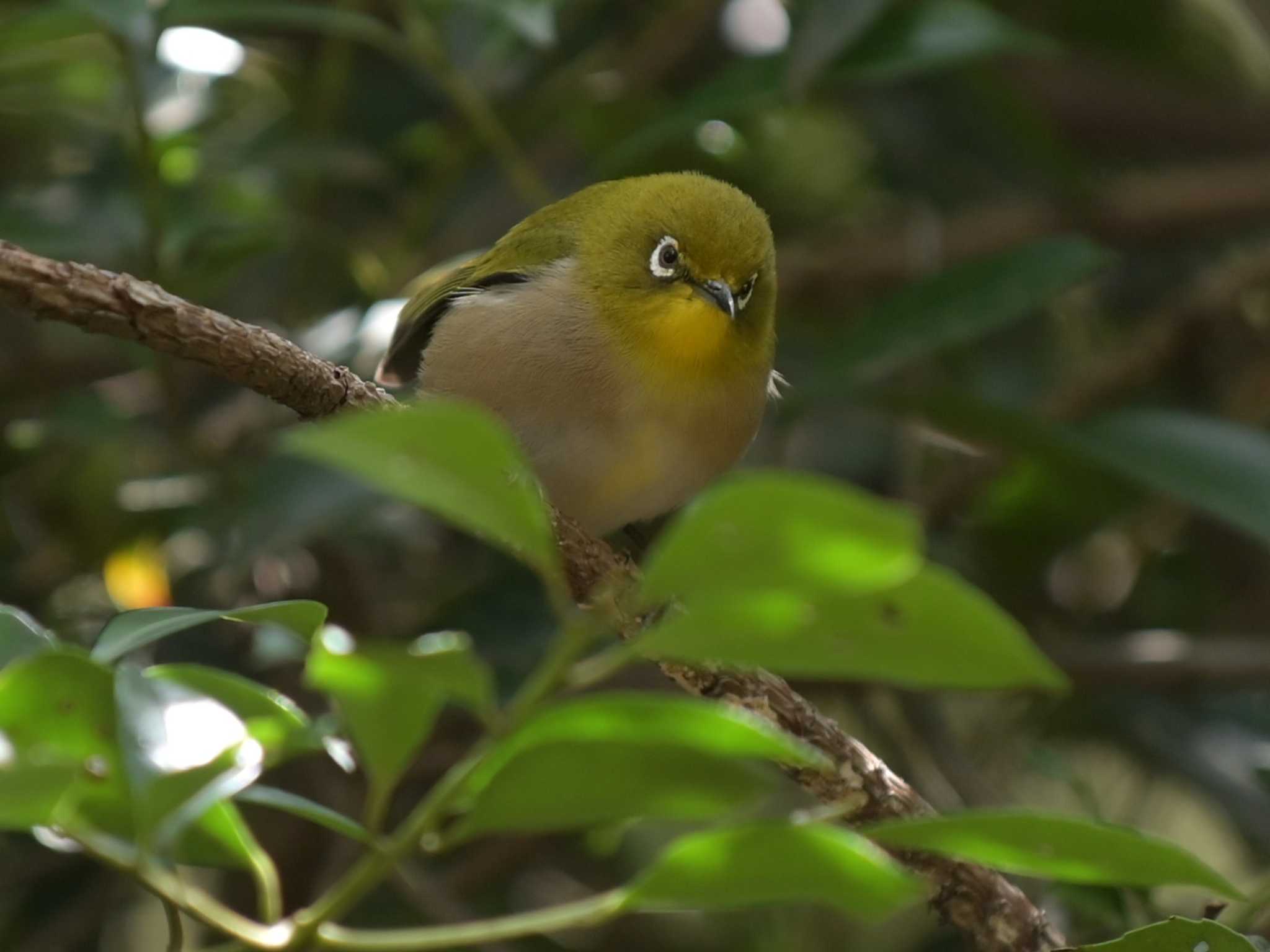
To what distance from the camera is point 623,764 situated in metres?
1.38

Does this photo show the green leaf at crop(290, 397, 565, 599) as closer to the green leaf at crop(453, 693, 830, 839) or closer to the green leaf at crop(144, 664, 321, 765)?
the green leaf at crop(453, 693, 830, 839)

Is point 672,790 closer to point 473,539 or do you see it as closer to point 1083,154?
point 473,539

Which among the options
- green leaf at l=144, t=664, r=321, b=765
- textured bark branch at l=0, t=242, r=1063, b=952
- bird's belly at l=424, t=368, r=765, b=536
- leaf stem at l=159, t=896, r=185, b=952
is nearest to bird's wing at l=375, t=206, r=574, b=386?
bird's belly at l=424, t=368, r=765, b=536

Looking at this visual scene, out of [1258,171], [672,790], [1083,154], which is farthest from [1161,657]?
[672,790]

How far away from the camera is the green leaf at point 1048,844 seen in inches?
59.8

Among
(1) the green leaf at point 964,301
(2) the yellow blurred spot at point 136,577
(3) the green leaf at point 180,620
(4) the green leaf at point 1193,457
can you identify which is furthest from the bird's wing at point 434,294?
(3) the green leaf at point 180,620

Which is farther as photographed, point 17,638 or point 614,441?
point 614,441

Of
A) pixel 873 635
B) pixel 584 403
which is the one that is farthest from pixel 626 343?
pixel 873 635

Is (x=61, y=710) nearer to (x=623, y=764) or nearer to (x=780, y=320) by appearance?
(x=623, y=764)

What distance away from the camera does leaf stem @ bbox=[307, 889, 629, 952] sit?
1.42 metres

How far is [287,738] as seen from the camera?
1.48m

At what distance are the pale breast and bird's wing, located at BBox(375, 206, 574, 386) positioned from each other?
0.64 feet

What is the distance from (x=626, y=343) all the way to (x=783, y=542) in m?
2.80

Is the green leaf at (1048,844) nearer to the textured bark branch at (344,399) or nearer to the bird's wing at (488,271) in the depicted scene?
the textured bark branch at (344,399)
